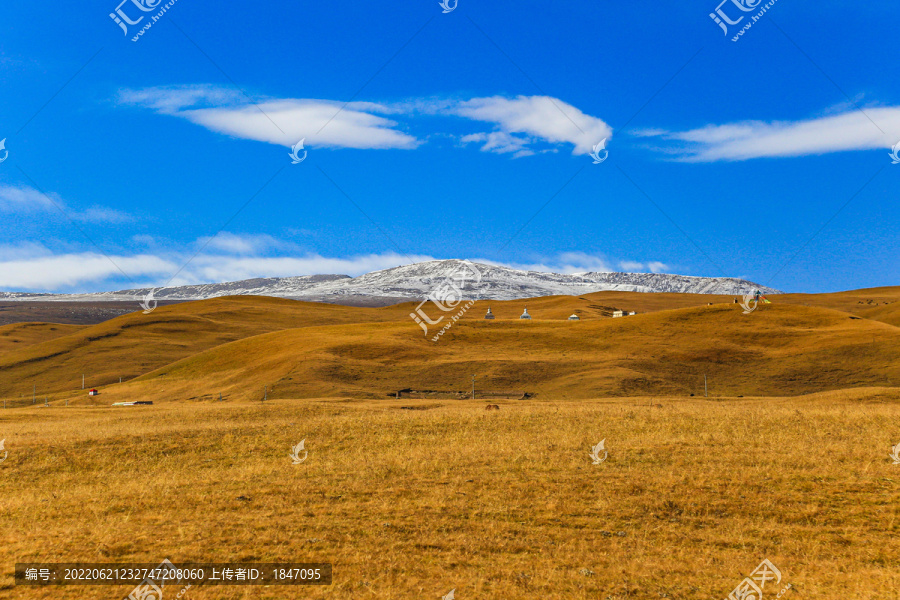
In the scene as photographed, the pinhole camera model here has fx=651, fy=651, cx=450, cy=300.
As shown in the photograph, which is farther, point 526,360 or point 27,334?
point 27,334

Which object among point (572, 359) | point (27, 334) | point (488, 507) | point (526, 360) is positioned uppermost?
point (27, 334)

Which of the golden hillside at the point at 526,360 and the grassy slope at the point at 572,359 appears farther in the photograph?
the golden hillside at the point at 526,360

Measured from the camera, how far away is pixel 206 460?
81.8ft

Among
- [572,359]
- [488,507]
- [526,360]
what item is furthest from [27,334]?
[488,507]

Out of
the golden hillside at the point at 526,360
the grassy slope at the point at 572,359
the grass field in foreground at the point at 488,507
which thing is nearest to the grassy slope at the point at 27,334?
the golden hillside at the point at 526,360

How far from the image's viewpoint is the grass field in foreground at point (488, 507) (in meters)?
12.7

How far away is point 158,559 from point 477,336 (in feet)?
225

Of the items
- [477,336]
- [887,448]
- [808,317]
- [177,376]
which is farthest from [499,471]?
[808,317]

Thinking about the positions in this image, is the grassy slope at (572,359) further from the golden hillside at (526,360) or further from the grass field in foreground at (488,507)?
the grass field in foreground at (488,507)

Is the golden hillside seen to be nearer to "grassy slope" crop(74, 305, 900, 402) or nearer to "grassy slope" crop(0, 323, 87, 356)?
"grassy slope" crop(74, 305, 900, 402)

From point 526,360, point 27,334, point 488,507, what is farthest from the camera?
point 27,334

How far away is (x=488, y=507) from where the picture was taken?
17016 millimetres

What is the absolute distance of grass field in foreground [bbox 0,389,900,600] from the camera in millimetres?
12734

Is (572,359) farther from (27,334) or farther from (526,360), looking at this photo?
(27,334)
